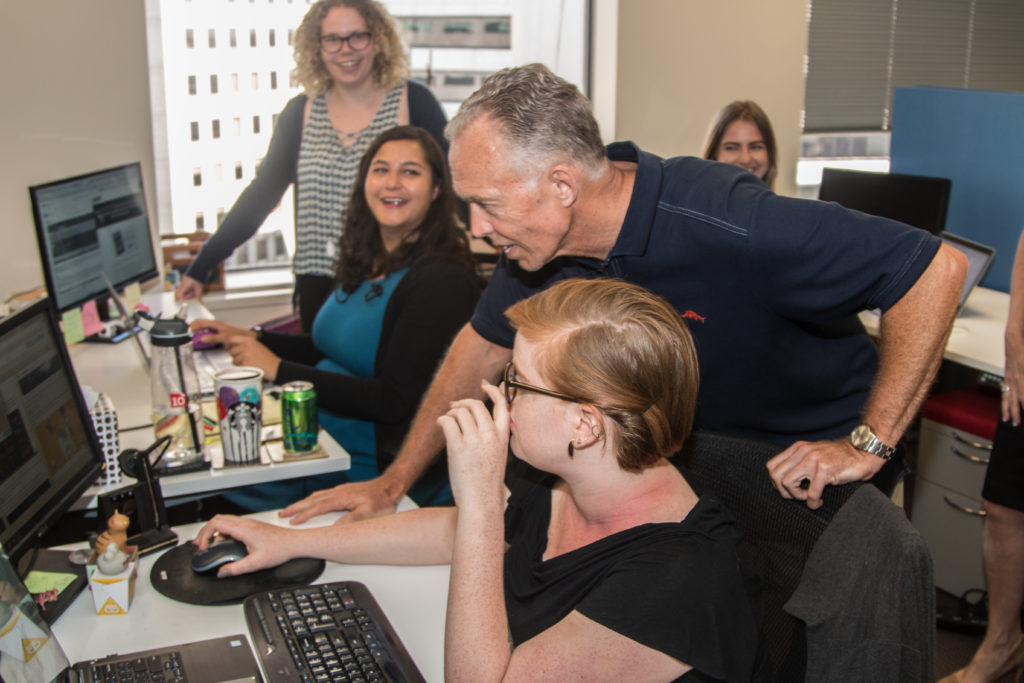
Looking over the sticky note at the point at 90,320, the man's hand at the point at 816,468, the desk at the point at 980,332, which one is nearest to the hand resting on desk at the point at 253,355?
the sticky note at the point at 90,320

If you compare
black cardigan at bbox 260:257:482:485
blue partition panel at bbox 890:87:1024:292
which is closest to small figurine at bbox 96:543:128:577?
black cardigan at bbox 260:257:482:485

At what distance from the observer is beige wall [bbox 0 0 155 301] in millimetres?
3002

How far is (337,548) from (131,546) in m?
0.32

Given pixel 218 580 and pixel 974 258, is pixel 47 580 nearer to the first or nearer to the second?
pixel 218 580

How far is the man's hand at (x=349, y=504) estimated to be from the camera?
165 cm

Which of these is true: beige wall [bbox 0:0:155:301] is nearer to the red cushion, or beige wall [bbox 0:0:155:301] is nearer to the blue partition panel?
the red cushion

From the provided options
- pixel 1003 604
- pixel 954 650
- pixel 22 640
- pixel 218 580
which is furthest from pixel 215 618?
pixel 954 650

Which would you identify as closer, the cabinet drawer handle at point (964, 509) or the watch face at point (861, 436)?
the watch face at point (861, 436)

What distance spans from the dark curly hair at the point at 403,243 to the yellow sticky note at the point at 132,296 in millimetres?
1099

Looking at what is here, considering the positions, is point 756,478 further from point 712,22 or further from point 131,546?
point 712,22

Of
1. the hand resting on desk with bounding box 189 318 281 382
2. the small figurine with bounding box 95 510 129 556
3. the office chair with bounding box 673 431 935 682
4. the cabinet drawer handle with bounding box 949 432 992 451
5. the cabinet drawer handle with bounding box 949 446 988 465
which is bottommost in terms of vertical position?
the cabinet drawer handle with bounding box 949 446 988 465

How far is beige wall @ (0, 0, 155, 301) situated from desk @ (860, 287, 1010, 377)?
2.89 meters

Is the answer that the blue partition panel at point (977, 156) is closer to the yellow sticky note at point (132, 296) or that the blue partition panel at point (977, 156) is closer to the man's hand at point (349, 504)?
the man's hand at point (349, 504)

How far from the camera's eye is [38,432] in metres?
1.43
